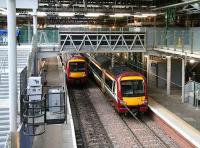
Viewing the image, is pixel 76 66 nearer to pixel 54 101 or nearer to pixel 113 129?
pixel 113 129

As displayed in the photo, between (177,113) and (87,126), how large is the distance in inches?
208

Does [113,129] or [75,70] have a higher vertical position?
[75,70]

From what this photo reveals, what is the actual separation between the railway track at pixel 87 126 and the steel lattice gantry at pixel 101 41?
382 cm

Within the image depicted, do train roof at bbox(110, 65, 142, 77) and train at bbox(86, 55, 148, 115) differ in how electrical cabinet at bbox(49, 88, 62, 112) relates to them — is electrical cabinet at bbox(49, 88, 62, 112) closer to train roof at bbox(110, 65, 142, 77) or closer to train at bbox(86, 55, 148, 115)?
train at bbox(86, 55, 148, 115)

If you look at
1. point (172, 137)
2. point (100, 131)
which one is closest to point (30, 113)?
point (100, 131)

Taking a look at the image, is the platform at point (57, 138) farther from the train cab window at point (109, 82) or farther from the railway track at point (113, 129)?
Answer: the train cab window at point (109, 82)

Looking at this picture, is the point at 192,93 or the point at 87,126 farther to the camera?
the point at 192,93

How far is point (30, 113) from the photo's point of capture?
1316 centimetres

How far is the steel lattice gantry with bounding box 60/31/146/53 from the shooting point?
26234mm

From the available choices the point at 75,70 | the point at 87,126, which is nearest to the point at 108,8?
the point at 75,70

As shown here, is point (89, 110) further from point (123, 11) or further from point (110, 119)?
point (123, 11)

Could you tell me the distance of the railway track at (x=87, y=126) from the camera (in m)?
16.9

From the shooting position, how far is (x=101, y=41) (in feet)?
88.3

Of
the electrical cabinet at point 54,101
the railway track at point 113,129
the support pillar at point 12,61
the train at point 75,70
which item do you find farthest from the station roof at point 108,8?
the support pillar at point 12,61
